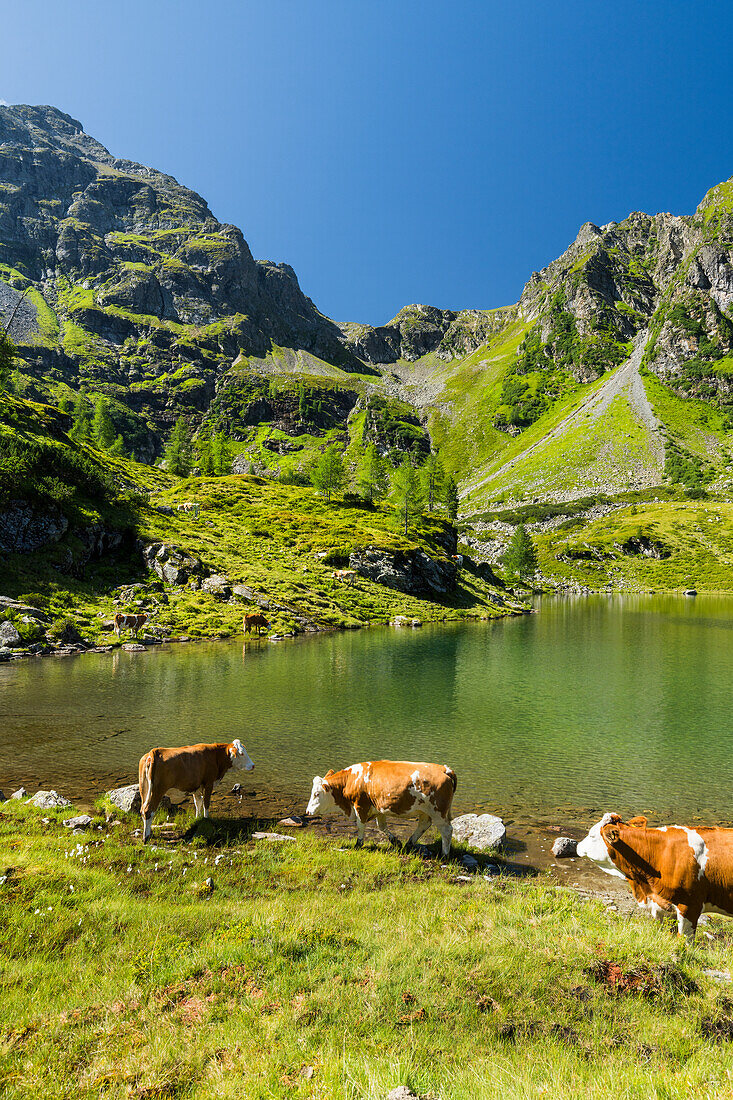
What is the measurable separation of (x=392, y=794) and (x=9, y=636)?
4110 centimetres

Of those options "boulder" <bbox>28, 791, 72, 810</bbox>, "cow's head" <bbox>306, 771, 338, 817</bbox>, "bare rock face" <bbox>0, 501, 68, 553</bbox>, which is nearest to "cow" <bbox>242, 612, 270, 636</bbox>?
"bare rock face" <bbox>0, 501, 68, 553</bbox>

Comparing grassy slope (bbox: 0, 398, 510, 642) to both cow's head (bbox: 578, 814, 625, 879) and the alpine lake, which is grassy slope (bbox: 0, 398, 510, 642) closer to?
the alpine lake

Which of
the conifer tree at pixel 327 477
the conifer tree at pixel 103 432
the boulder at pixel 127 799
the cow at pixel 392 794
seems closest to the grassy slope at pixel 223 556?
the conifer tree at pixel 327 477

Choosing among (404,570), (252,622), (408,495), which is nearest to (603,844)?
(252,622)

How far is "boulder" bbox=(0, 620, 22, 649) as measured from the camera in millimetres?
40625

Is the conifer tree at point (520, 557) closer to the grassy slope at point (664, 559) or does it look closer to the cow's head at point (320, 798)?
the grassy slope at point (664, 559)

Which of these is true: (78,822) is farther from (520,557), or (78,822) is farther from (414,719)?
(520,557)

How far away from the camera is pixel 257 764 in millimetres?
20031

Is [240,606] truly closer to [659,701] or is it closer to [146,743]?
[146,743]

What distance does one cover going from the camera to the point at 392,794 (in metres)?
13.2

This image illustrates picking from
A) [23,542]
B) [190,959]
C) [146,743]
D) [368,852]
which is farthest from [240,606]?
[190,959]

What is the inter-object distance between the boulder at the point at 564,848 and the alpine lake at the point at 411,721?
0.63m

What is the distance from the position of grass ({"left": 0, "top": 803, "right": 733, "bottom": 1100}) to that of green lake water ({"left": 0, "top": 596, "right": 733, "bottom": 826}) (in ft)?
23.8

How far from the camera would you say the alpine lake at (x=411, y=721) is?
1764 cm
